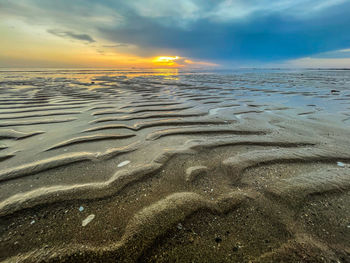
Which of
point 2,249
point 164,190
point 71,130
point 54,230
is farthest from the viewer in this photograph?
point 71,130

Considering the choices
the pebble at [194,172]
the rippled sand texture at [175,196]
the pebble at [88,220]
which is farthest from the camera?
the pebble at [194,172]

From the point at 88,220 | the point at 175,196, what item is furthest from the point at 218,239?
the point at 88,220

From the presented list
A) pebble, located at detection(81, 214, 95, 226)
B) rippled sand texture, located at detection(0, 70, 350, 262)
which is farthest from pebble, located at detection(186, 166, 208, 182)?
pebble, located at detection(81, 214, 95, 226)

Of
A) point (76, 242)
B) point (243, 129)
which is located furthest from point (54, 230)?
point (243, 129)

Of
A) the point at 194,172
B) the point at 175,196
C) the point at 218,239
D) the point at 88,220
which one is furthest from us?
the point at 194,172

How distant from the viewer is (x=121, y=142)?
2453 millimetres

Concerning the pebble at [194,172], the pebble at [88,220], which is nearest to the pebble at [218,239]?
the pebble at [194,172]

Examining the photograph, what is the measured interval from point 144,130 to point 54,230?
2.02m

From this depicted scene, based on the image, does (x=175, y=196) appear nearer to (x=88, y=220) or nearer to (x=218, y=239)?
(x=218, y=239)

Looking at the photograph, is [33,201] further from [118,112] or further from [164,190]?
[118,112]

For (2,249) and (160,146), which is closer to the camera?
(2,249)

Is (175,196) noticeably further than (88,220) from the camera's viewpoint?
Yes

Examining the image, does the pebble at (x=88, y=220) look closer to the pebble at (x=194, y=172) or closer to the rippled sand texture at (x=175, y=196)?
the rippled sand texture at (x=175, y=196)

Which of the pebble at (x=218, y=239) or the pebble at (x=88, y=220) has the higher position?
the pebble at (x=218, y=239)
